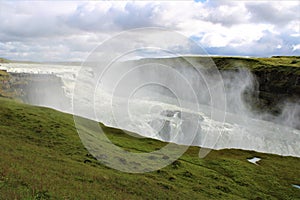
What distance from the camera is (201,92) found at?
179 m

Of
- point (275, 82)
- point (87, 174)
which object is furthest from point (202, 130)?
point (87, 174)

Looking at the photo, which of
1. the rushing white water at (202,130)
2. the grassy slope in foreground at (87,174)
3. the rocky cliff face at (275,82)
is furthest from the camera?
the rocky cliff face at (275,82)

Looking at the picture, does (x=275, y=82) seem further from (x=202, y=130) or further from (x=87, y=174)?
(x=87, y=174)

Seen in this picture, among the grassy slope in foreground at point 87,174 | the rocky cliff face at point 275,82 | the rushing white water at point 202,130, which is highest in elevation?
the rocky cliff face at point 275,82

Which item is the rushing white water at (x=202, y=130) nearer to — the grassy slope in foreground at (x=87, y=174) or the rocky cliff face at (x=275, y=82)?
the rocky cliff face at (x=275, y=82)

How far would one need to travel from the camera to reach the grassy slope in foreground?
25.2 meters

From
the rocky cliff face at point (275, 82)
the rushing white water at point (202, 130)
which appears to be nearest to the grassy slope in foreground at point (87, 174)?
the rushing white water at point (202, 130)

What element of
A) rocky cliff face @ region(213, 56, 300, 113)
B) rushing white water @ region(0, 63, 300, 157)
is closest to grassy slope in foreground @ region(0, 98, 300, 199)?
rushing white water @ region(0, 63, 300, 157)

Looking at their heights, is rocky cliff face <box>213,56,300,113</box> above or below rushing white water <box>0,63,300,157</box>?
above

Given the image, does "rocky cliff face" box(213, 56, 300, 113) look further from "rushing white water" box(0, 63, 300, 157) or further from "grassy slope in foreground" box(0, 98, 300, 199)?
"grassy slope in foreground" box(0, 98, 300, 199)

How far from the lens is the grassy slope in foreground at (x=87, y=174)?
2523 centimetres

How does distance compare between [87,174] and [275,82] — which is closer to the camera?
[87,174]

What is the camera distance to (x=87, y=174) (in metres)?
31.6

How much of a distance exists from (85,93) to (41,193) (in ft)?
399
